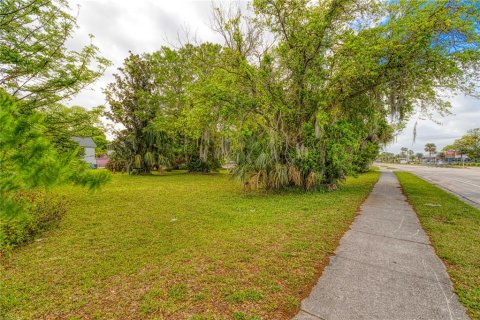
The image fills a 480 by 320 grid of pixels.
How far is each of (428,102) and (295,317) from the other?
1182 cm

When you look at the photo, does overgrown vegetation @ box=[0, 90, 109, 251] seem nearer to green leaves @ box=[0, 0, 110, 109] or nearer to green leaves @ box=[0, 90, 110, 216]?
green leaves @ box=[0, 90, 110, 216]

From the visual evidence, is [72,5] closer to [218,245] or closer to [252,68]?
[252,68]

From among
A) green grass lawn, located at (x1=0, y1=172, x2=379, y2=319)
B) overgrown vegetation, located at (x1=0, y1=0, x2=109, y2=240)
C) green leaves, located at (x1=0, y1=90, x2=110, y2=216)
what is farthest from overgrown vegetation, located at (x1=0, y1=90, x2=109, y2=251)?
overgrown vegetation, located at (x1=0, y1=0, x2=109, y2=240)

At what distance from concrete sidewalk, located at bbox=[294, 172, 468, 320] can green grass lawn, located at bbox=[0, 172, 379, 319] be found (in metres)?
0.25

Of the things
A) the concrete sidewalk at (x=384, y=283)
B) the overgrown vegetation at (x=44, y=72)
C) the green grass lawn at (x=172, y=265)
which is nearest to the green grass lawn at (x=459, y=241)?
the concrete sidewalk at (x=384, y=283)

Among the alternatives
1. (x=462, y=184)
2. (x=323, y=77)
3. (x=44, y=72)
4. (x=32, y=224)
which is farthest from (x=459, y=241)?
(x=462, y=184)

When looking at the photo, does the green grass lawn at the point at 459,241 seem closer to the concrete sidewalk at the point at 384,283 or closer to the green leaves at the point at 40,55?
the concrete sidewalk at the point at 384,283

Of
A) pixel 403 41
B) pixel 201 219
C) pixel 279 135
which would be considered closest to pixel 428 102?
pixel 403 41

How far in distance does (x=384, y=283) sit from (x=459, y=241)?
2692 mm

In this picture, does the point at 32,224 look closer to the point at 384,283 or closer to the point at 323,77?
the point at 384,283

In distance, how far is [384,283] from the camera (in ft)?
9.00

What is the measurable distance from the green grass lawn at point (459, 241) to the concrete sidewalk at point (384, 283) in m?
0.12

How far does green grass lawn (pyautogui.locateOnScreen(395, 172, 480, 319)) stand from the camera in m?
2.57

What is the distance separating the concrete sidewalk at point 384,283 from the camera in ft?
7.33
